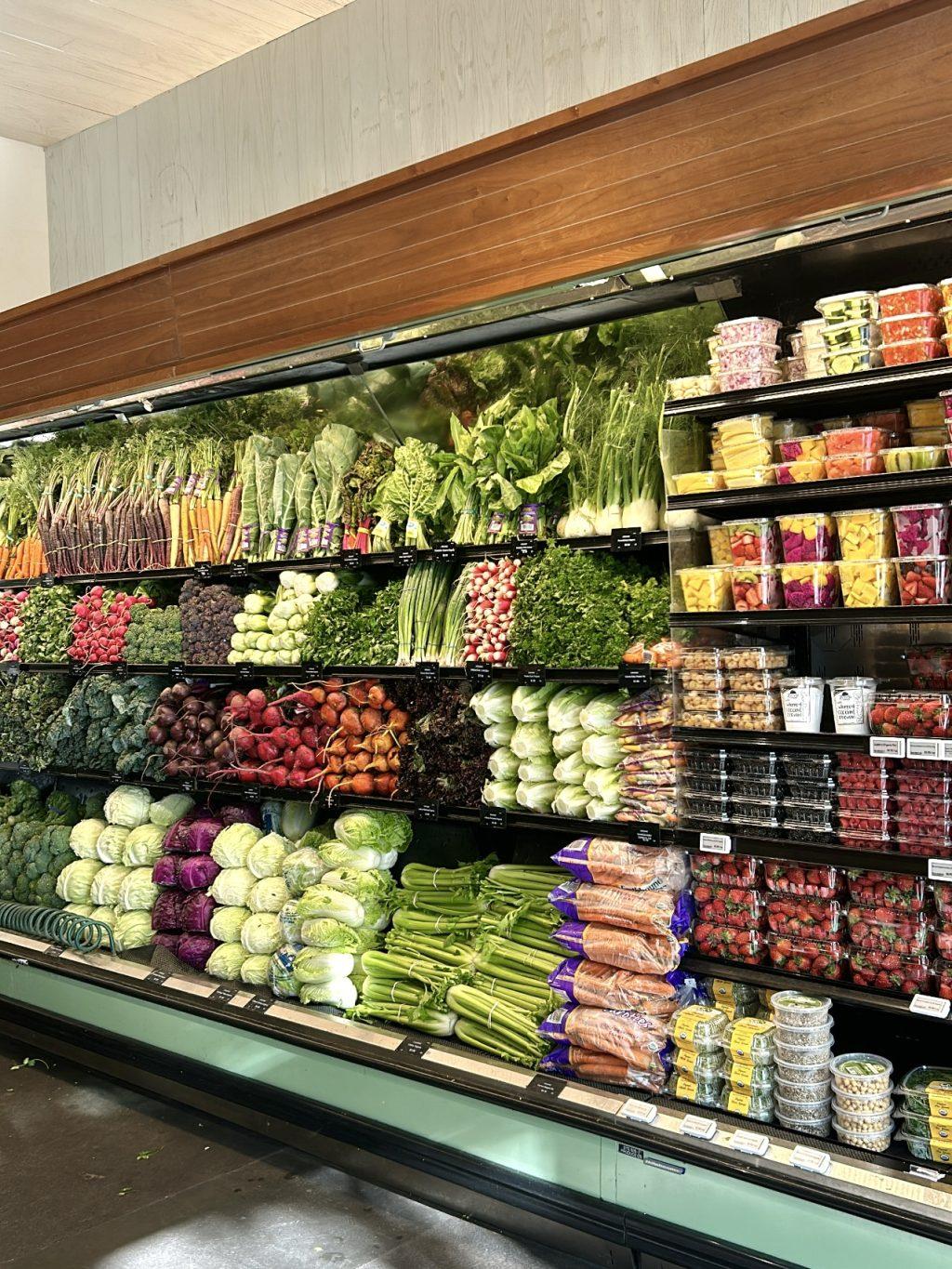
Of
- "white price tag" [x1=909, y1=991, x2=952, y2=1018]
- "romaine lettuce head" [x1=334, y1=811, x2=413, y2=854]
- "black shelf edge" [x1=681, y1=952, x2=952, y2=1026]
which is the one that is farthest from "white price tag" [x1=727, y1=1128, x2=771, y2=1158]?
"romaine lettuce head" [x1=334, y1=811, x2=413, y2=854]

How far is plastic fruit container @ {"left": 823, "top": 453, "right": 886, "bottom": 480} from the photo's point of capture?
2.89 meters

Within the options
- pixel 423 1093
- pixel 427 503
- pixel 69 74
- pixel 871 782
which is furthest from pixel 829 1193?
A: pixel 69 74

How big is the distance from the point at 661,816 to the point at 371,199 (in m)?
2.16

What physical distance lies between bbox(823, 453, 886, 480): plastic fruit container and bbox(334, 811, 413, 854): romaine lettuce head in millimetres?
2071

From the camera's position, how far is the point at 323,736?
4.40 m

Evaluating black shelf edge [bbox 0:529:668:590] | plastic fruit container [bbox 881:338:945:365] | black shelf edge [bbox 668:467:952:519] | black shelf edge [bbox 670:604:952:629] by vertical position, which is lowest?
black shelf edge [bbox 670:604:952:629]

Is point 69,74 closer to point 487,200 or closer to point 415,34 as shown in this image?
point 415,34

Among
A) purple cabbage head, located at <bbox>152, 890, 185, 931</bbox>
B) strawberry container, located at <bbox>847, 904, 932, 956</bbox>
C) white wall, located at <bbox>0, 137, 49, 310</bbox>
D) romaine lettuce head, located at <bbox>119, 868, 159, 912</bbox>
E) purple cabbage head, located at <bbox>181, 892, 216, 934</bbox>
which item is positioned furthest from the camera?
white wall, located at <bbox>0, 137, 49, 310</bbox>

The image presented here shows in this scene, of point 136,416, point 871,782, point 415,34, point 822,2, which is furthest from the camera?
point 136,416

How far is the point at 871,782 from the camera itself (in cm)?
296

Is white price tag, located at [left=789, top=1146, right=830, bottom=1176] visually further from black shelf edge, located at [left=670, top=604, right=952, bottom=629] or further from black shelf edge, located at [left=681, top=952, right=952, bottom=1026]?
black shelf edge, located at [left=670, top=604, right=952, bottom=629]

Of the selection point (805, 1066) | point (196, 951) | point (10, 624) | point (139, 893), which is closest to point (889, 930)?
point (805, 1066)

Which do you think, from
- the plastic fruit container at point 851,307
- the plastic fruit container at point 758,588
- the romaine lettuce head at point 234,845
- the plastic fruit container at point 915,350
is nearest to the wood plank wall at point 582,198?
the plastic fruit container at point 851,307

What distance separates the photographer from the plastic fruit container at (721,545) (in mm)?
3158
